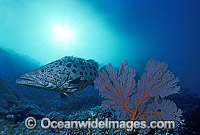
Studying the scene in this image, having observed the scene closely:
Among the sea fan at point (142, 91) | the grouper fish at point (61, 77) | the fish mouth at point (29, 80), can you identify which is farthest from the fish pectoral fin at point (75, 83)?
the sea fan at point (142, 91)

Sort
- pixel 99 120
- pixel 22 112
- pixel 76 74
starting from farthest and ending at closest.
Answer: pixel 22 112
pixel 76 74
pixel 99 120

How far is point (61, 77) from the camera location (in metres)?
3.85

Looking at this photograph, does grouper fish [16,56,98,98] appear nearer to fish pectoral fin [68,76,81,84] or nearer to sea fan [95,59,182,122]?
fish pectoral fin [68,76,81,84]

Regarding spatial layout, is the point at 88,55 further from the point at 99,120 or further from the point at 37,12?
the point at 99,120

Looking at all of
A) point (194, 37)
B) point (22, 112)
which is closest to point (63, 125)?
point (22, 112)

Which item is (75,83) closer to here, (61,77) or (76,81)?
(76,81)

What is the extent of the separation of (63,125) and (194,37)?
104 m

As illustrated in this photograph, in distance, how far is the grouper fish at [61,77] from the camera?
3361mm

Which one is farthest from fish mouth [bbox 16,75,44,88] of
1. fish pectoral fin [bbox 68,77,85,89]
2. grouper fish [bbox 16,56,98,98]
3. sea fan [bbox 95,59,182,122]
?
sea fan [bbox 95,59,182,122]

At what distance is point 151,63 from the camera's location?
119 inches

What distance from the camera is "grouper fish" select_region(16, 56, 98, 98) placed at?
3.36 m

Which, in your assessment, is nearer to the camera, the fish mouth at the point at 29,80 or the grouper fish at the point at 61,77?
the fish mouth at the point at 29,80

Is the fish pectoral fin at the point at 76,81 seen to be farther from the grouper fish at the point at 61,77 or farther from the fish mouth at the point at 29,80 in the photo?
the fish mouth at the point at 29,80

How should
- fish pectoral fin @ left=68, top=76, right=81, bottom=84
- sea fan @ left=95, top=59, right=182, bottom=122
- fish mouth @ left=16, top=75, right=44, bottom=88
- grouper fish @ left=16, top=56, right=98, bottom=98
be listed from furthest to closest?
fish pectoral fin @ left=68, top=76, right=81, bottom=84 < grouper fish @ left=16, top=56, right=98, bottom=98 < fish mouth @ left=16, top=75, right=44, bottom=88 < sea fan @ left=95, top=59, right=182, bottom=122
